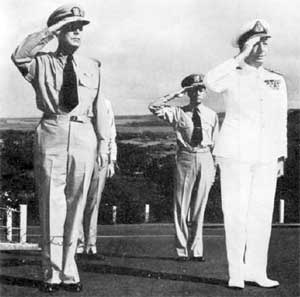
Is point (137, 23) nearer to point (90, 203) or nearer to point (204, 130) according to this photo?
point (204, 130)

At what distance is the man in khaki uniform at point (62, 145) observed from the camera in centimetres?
587

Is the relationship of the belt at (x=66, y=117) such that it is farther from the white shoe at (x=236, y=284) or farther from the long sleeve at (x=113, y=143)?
the white shoe at (x=236, y=284)

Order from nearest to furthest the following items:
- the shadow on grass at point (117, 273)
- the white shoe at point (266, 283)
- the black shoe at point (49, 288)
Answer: the black shoe at point (49, 288) → the shadow on grass at point (117, 273) → the white shoe at point (266, 283)

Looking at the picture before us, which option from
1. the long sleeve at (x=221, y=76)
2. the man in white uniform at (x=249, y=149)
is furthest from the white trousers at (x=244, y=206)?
the long sleeve at (x=221, y=76)

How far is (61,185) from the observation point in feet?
19.4

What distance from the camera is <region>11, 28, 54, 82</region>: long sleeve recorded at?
5727 mm

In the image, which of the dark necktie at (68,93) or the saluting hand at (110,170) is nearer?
the dark necktie at (68,93)

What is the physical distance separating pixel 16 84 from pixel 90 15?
92 centimetres

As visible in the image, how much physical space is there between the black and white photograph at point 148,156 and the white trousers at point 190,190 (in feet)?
0.04

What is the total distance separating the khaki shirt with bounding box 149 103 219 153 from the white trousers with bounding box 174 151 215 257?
9 centimetres

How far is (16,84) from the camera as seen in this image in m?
6.74

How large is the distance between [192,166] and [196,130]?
1.17 feet

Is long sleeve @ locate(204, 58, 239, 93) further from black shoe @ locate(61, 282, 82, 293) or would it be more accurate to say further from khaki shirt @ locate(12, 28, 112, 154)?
black shoe @ locate(61, 282, 82, 293)

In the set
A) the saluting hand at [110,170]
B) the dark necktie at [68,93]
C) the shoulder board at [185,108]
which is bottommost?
the saluting hand at [110,170]
